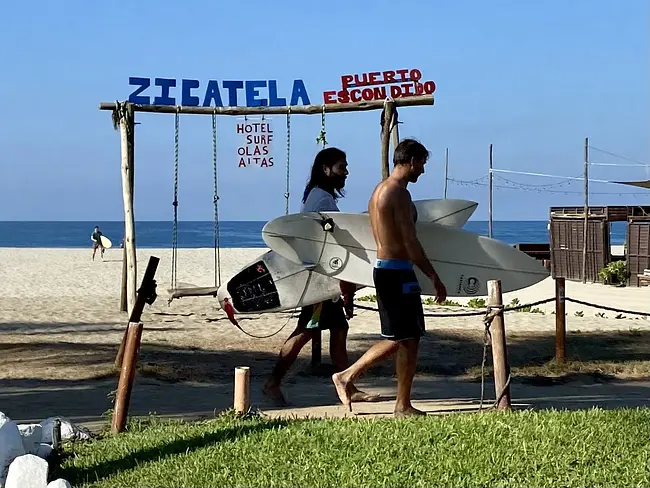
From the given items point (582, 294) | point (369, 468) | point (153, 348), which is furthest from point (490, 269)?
point (582, 294)

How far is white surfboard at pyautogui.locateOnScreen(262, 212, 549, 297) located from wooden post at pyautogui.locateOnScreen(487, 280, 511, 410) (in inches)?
47.4

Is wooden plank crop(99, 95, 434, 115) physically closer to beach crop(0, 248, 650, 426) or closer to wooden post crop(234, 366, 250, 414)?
beach crop(0, 248, 650, 426)

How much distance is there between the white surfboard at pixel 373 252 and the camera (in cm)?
782

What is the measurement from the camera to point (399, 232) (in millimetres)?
6309

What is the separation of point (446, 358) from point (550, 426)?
17.2 feet

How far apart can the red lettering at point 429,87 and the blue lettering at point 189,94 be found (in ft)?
9.68

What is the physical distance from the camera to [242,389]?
21.1ft

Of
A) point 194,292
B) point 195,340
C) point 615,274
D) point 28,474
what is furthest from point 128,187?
point 615,274

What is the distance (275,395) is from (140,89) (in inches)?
234

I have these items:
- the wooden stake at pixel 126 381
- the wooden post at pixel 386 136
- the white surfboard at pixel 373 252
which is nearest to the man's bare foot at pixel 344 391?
the white surfboard at pixel 373 252

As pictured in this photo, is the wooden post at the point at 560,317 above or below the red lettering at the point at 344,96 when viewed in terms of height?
below

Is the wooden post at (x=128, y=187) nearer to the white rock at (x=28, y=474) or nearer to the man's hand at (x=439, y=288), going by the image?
the man's hand at (x=439, y=288)

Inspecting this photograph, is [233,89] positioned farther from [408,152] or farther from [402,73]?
[408,152]

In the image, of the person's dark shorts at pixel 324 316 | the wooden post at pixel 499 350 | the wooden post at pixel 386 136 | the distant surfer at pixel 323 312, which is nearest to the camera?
the wooden post at pixel 499 350
